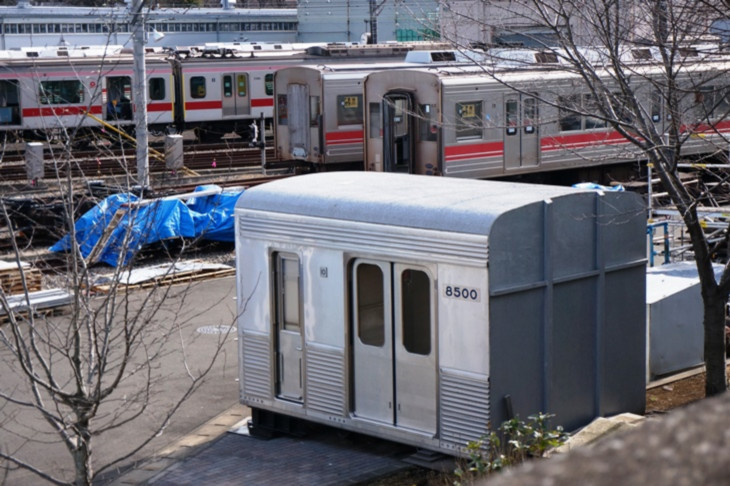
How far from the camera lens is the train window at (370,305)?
9.65m

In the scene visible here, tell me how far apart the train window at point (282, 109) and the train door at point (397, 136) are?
4.70 m

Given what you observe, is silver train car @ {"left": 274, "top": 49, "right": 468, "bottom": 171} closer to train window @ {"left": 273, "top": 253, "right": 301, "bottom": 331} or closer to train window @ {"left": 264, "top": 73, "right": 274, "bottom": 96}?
train window @ {"left": 264, "top": 73, "right": 274, "bottom": 96}

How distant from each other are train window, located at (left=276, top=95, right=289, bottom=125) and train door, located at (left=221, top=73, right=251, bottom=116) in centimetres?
826

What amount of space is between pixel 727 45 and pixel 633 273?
90.0 inches

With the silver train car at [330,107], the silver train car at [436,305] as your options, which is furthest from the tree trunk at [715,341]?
the silver train car at [330,107]

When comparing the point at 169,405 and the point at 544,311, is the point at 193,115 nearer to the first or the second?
the point at 169,405

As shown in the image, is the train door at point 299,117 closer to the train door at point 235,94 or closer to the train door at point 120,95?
the train door at point 120,95

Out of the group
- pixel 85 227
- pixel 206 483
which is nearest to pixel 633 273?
pixel 206 483

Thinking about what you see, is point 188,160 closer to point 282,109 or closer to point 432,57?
point 282,109

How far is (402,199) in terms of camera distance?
374 inches

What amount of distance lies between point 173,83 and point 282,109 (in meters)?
8.11

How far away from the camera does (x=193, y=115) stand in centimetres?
3628

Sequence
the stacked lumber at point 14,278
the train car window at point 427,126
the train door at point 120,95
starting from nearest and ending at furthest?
the stacked lumber at point 14,278
the train car window at point 427,126
the train door at point 120,95

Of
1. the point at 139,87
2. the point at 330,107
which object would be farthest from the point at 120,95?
the point at 139,87
